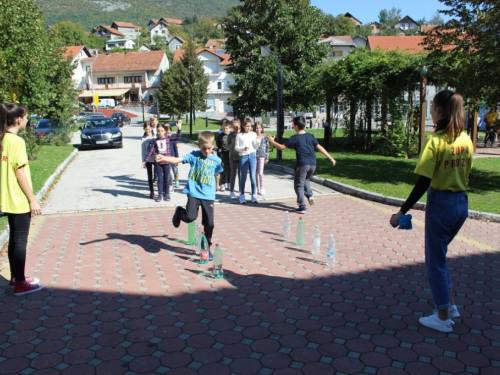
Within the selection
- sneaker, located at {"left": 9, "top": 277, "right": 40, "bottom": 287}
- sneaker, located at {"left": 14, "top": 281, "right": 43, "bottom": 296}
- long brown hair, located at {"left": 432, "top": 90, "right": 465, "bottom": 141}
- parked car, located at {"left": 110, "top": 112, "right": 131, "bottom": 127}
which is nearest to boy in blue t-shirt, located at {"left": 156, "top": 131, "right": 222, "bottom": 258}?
sneaker, located at {"left": 9, "top": 277, "right": 40, "bottom": 287}

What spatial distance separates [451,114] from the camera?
4059 millimetres

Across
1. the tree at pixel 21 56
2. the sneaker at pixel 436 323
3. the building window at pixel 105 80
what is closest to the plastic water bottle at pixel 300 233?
the sneaker at pixel 436 323

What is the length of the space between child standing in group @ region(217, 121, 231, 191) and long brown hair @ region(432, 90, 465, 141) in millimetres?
7052

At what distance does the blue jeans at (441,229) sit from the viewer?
407 centimetres

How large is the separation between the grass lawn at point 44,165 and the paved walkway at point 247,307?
3.01m

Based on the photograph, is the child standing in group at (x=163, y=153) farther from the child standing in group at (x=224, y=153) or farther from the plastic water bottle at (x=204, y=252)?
the plastic water bottle at (x=204, y=252)

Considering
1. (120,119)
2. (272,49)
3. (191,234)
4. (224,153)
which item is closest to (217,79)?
(120,119)

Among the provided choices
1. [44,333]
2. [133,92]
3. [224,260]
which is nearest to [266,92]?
[224,260]

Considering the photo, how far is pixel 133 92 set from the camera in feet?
295

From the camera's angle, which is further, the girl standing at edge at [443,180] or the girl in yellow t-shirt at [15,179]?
the girl in yellow t-shirt at [15,179]

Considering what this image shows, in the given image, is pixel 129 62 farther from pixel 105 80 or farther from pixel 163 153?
pixel 163 153

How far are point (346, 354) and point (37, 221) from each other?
711 cm

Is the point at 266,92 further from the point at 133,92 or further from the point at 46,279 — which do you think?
the point at 133,92

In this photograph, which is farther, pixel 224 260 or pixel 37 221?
pixel 37 221
